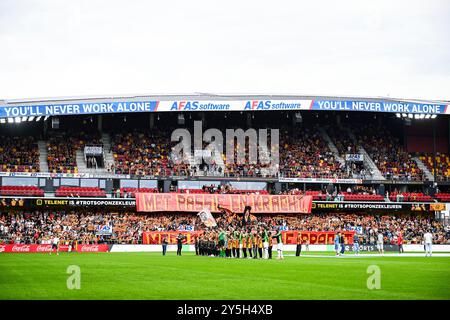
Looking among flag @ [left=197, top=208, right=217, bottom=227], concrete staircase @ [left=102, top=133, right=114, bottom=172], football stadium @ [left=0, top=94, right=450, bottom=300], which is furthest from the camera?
concrete staircase @ [left=102, top=133, right=114, bottom=172]

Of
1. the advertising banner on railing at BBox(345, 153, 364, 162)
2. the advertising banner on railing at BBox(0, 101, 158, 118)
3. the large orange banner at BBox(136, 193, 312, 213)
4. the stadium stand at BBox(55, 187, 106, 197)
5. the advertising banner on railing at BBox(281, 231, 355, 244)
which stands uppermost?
the advertising banner on railing at BBox(0, 101, 158, 118)

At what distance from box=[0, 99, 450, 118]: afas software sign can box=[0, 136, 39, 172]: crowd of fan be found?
4256 millimetres

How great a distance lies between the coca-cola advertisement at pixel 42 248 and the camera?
5309 cm

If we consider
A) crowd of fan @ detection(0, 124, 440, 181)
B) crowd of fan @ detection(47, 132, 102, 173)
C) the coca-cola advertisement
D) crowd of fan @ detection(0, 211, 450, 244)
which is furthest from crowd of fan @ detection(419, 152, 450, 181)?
the coca-cola advertisement

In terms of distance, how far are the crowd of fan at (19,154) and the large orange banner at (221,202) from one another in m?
10.8

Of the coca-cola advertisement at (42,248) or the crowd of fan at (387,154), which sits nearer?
the coca-cola advertisement at (42,248)

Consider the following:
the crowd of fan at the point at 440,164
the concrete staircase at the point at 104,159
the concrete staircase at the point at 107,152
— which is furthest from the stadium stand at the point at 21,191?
the crowd of fan at the point at 440,164

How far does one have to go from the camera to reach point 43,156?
6656 centimetres

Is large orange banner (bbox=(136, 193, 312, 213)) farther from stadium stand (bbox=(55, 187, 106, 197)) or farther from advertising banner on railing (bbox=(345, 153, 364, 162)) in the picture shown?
advertising banner on railing (bbox=(345, 153, 364, 162))

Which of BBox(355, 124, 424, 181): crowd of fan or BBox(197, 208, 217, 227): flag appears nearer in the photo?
BBox(197, 208, 217, 227): flag

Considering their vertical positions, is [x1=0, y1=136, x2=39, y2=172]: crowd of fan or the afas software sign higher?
the afas software sign

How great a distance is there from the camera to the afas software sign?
6347 cm

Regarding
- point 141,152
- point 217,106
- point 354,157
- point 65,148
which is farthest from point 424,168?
point 65,148

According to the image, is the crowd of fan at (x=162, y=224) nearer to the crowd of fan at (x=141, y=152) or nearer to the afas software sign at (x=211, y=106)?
the crowd of fan at (x=141, y=152)
